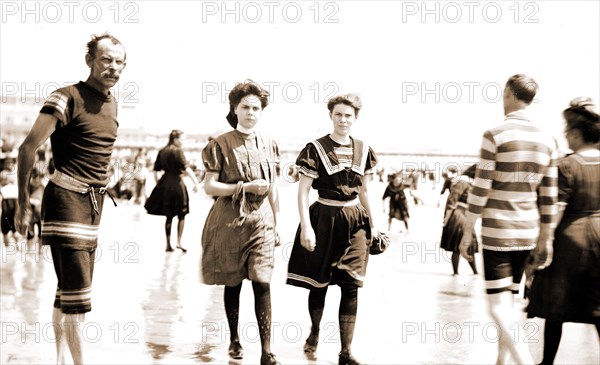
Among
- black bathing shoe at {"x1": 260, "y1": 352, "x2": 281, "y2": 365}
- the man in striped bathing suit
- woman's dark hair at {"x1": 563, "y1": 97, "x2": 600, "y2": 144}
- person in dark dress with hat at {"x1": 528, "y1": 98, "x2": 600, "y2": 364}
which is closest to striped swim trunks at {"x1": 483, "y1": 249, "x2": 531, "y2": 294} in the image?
person in dark dress with hat at {"x1": 528, "y1": 98, "x2": 600, "y2": 364}

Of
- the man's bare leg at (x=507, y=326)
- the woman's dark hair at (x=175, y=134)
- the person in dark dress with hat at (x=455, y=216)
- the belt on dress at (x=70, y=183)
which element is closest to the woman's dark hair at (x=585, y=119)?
the man's bare leg at (x=507, y=326)

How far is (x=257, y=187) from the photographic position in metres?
6.15

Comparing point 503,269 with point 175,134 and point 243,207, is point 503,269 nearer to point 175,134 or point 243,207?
point 243,207

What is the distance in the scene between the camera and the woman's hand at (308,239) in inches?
244

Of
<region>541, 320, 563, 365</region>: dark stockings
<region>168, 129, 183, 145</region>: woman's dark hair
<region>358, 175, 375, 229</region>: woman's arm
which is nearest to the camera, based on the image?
<region>541, 320, 563, 365</region>: dark stockings

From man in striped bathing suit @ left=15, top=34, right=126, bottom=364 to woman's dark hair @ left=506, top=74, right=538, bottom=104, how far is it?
8.09 ft

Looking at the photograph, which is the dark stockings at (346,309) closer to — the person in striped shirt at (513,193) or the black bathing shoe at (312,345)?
the black bathing shoe at (312,345)

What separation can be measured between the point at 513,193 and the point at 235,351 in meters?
2.44

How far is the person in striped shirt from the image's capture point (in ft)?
17.3

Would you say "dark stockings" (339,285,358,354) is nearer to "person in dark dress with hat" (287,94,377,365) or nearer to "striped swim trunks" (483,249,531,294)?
"person in dark dress with hat" (287,94,377,365)

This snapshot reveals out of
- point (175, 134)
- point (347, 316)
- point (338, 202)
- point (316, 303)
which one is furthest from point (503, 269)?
point (175, 134)

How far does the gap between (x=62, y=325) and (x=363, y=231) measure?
2.44 meters

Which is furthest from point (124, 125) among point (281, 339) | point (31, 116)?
point (281, 339)

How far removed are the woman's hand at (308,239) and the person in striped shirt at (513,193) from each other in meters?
1.33
